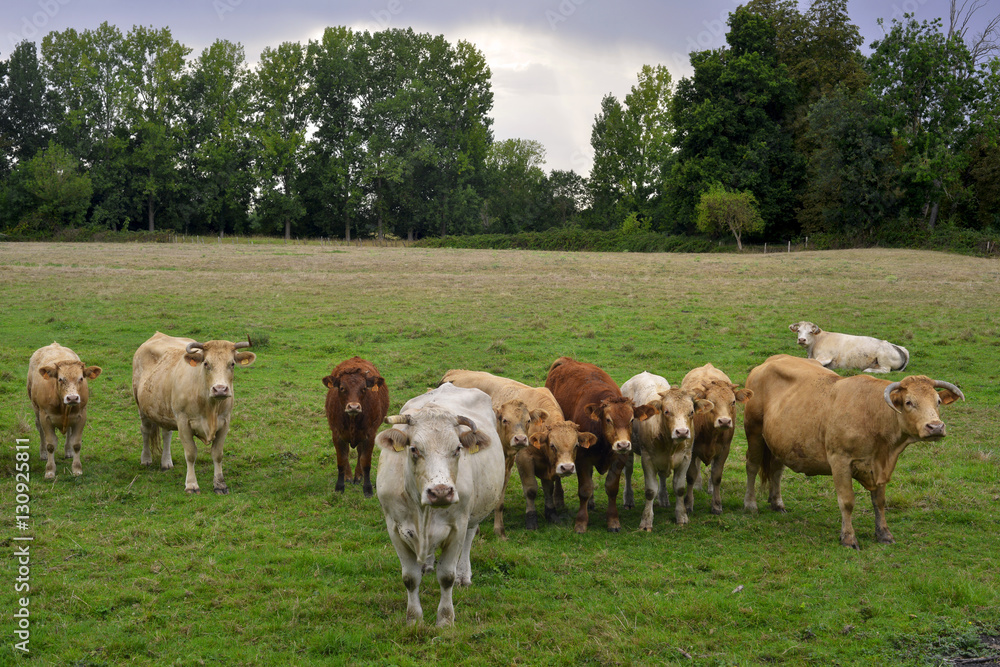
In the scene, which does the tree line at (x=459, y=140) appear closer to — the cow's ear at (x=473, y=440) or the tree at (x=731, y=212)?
the tree at (x=731, y=212)

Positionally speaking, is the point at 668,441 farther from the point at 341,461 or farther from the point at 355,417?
the point at 341,461

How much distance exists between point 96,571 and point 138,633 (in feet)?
4.75

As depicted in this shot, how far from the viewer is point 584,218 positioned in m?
87.2

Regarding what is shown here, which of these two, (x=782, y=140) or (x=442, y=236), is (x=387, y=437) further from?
(x=442, y=236)

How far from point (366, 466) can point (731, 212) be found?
55201mm

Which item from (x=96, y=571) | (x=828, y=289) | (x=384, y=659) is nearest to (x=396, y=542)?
(x=384, y=659)

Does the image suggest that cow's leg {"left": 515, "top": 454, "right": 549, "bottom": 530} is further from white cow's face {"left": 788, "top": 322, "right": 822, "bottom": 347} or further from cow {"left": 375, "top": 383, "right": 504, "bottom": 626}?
white cow's face {"left": 788, "top": 322, "right": 822, "bottom": 347}

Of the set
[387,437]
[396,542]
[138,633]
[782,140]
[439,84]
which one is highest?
[439,84]

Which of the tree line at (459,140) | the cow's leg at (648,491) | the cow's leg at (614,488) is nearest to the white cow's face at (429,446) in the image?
the cow's leg at (614,488)

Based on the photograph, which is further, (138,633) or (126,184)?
(126,184)

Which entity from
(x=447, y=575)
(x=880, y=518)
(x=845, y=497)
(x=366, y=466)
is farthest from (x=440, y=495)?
(x=880, y=518)

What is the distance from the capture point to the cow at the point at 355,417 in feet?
34.2

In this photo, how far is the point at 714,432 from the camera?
9.94 m

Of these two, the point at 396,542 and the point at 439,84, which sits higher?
the point at 439,84
